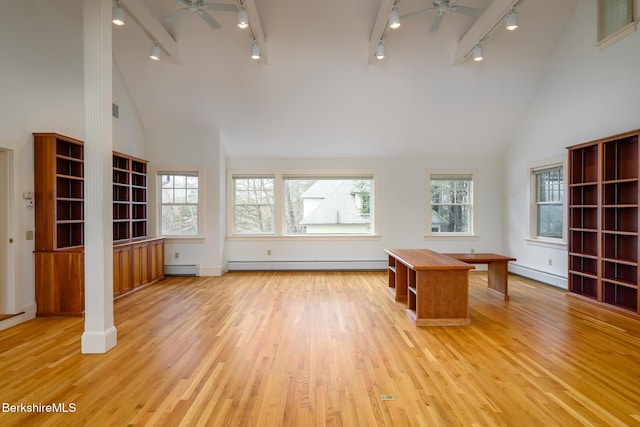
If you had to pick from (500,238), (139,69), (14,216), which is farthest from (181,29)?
(500,238)

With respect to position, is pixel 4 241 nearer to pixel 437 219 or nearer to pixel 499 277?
pixel 499 277

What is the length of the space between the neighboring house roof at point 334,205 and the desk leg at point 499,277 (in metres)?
2.65

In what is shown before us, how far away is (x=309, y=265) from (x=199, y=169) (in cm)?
299

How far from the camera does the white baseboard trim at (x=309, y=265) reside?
6.66 metres

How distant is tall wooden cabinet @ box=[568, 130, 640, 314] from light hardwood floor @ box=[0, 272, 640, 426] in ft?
1.41

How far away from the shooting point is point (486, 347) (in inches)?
116

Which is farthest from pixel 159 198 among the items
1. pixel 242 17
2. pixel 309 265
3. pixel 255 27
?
pixel 242 17

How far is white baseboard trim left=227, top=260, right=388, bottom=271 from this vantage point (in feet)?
21.9

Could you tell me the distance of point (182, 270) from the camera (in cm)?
620

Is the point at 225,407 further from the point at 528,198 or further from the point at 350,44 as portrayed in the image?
the point at 528,198

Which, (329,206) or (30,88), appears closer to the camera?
(30,88)
